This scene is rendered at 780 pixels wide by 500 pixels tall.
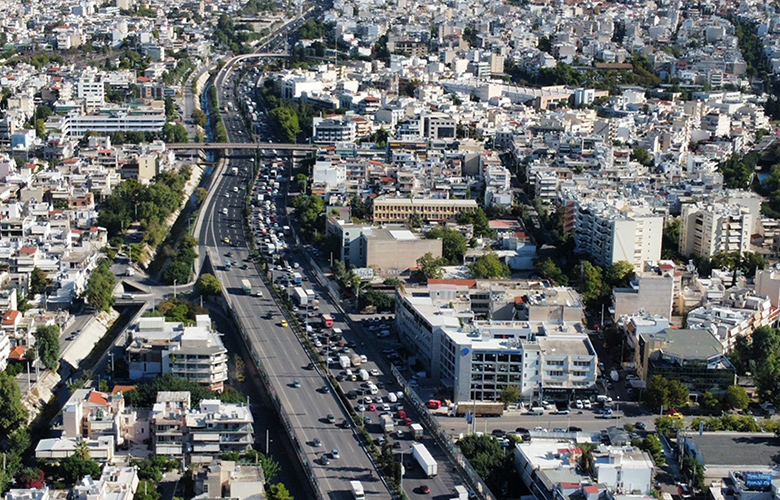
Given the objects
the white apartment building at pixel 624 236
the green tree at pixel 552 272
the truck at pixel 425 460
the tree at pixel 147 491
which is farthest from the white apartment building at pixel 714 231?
the tree at pixel 147 491

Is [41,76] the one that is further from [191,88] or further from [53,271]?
[53,271]

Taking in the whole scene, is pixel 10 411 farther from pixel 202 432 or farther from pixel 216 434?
pixel 216 434

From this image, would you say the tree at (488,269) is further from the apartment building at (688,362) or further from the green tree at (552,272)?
the apartment building at (688,362)

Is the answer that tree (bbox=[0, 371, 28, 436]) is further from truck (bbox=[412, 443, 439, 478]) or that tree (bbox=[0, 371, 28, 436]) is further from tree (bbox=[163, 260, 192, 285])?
tree (bbox=[163, 260, 192, 285])

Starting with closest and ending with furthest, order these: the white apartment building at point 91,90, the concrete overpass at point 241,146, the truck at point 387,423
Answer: the truck at point 387,423 < the concrete overpass at point 241,146 < the white apartment building at point 91,90

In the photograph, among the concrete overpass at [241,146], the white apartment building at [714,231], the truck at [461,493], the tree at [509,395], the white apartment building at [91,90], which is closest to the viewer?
the truck at [461,493]

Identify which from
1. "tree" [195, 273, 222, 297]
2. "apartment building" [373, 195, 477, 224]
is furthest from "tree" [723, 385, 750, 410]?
"apartment building" [373, 195, 477, 224]

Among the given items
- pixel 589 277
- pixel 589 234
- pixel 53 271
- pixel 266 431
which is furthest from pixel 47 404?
pixel 589 234

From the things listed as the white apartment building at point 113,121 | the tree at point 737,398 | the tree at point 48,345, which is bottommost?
the tree at point 737,398
